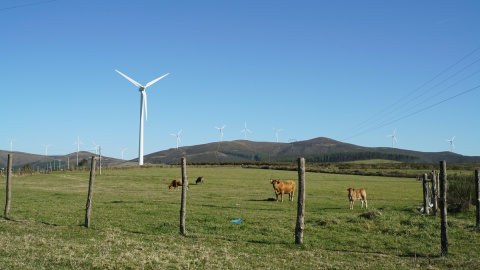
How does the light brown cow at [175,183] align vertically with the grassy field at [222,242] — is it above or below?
above

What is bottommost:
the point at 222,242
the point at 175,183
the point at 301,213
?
the point at 222,242

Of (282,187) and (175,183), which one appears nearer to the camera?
(282,187)

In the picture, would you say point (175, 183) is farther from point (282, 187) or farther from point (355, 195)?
point (355, 195)

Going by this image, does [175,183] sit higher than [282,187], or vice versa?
[282,187]

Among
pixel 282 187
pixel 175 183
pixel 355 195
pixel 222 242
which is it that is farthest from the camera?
pixel 175 183

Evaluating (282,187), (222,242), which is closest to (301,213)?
(222,242)

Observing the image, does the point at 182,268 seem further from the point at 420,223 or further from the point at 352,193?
the point at 352,193

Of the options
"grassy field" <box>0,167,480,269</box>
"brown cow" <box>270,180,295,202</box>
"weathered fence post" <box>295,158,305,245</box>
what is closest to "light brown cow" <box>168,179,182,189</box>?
"brown cow" <box>270,180,295,202</box>

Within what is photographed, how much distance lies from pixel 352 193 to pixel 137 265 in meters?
18.0

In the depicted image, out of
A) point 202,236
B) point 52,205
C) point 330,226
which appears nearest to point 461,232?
point 330,226

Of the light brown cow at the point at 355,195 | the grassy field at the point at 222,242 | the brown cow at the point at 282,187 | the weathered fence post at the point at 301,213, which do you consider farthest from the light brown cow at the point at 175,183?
the weathered fence post at the point at 301,213

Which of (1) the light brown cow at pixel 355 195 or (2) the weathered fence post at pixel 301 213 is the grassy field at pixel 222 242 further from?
(1) the light brown cow at pixel 355 195

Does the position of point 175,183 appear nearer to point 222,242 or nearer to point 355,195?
point 355,195

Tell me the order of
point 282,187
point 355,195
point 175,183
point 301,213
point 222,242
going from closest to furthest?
point 301,213 < point 222,242 < point 355,195 < point 282,187 < point 175,183
